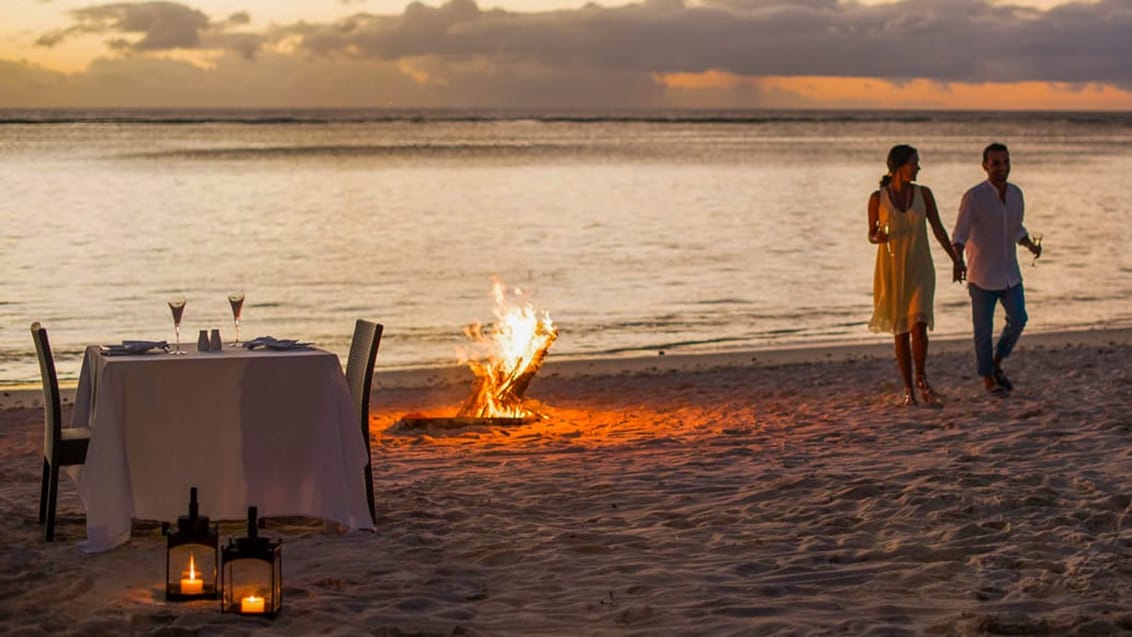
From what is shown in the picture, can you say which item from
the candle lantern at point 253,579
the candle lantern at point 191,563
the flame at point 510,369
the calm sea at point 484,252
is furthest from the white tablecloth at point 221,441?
the calm sea at point 484,252

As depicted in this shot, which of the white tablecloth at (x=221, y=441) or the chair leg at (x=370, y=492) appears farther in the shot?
the chair leg at (x=370, y=492)

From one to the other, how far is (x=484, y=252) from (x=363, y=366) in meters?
19.5

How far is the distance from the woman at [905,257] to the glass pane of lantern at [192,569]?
5230 mm

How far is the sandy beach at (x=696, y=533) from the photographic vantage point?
17.0 ft

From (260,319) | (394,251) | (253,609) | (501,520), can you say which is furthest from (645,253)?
(253,609)

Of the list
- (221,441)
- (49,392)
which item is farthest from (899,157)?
(49,392)

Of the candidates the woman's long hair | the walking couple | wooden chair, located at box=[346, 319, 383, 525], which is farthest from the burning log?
the woman's long hair

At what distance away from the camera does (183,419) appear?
20.5 feet

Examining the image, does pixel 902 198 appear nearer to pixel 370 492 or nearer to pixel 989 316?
pixel 989 316

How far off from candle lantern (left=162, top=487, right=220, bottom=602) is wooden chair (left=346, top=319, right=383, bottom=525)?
1.21 metres

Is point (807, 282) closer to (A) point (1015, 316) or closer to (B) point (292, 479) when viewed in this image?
(A) point (1015, 316)

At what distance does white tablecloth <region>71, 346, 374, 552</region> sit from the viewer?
6137 mm

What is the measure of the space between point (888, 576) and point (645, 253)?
1952cm

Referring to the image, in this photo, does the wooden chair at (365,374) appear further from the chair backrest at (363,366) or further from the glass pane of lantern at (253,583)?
the glass pane of lantern at (253,583)
